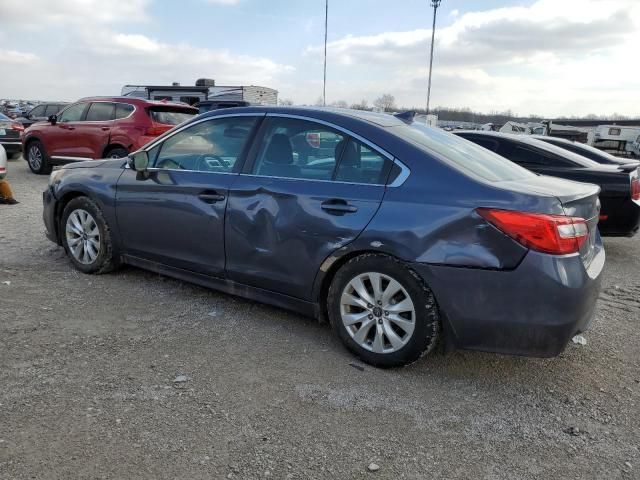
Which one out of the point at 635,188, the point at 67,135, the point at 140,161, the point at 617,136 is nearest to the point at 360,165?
the point at 140,161

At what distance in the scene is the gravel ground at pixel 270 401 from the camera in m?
2.50

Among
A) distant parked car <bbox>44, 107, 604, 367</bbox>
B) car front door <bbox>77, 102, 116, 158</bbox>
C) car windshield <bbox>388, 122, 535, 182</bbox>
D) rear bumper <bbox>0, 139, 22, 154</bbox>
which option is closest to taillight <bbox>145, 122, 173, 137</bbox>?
car front door <bbox>77, 102, 116, 158</bbox>

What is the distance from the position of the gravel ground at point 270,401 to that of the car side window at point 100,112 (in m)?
7.66

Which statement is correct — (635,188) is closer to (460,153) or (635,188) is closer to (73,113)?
(460,153)

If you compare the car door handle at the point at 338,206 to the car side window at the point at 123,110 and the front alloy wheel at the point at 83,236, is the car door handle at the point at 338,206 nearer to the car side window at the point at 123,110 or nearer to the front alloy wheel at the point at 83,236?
the front alloy wheel at the point at 83,236

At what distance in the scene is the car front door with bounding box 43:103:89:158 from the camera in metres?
11.7

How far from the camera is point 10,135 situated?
14633 mm

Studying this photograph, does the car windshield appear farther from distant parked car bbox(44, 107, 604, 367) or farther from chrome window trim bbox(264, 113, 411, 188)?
chrome window trim bbox(264, 113, 411, 188)

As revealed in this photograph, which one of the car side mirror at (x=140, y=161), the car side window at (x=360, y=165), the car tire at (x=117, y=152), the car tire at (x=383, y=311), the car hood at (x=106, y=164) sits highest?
the car side window at (x=360, y=165)

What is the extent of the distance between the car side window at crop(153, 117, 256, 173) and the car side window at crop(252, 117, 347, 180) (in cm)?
22

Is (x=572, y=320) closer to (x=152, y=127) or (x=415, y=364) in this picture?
(x=415, y=364)

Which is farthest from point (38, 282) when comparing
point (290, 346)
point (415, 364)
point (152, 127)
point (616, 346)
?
point (152, 127)

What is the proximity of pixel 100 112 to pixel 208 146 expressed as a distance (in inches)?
323

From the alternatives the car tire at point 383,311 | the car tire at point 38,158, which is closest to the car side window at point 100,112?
the car tire at point 38,158
